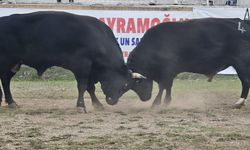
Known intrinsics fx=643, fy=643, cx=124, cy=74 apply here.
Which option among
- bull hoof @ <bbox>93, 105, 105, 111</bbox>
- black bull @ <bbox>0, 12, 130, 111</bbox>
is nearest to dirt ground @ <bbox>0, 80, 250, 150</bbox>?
bull hoof @ <bbox>93, 105, 105, 111</bbox>

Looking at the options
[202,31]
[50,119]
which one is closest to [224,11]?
[202,31]

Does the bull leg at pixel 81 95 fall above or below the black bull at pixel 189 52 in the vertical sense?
below

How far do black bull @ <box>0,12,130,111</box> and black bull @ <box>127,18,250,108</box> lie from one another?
65cm

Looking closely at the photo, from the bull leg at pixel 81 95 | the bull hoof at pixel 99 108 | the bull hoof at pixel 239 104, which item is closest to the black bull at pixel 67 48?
the bull leg at pixel 81 95

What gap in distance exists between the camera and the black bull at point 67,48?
11.3 metres

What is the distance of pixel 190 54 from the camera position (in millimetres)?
12289

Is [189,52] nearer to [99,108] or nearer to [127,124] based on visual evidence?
[99,108]

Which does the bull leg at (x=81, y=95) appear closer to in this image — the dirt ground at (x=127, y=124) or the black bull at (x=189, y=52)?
the dirt ground at (x=127, y=124)

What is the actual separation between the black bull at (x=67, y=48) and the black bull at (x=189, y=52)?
0.65 meters

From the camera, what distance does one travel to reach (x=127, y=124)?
A: 9758 millimetres

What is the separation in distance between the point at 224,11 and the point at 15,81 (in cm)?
670

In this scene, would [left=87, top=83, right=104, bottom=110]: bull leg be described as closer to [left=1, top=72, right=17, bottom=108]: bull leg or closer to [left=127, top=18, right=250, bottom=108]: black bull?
[left=127, top=18, right=250, bottom=108]: black bull

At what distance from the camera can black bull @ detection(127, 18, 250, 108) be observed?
40.0 feet

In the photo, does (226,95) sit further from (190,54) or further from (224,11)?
(224,11)
